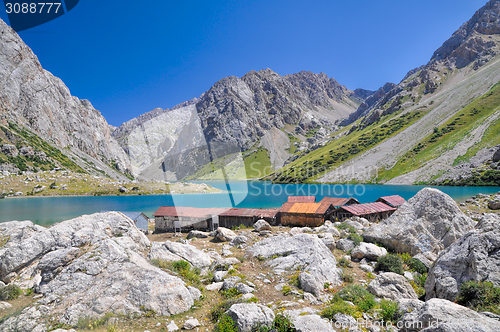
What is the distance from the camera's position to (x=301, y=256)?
12555 mm

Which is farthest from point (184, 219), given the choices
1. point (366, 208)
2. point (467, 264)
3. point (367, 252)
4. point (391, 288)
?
point (467, 264)

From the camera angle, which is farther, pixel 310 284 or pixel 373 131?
pixel 373 131

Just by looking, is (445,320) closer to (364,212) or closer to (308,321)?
(308,321)

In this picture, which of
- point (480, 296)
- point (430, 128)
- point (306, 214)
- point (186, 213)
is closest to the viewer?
point (480, 296)

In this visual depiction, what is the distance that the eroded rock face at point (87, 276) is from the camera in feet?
26.8

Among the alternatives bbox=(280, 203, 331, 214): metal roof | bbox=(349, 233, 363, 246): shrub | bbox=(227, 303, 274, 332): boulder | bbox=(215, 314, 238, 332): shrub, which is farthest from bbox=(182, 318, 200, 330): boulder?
bbox=(280, 203, 331, 214): metal roof

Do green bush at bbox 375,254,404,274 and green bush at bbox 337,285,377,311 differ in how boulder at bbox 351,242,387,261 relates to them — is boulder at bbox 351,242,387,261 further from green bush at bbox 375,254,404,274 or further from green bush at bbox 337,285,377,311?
green bush at bbox 337,285,377,311

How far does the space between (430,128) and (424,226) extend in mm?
138536

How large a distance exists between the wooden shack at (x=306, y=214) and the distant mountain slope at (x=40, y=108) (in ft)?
389

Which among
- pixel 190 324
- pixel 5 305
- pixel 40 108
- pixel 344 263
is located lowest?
pixel 344 263

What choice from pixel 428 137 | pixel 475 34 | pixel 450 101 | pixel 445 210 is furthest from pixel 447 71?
pixel 445 210

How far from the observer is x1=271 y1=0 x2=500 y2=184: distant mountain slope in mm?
93500

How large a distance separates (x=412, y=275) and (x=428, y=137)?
131 metres

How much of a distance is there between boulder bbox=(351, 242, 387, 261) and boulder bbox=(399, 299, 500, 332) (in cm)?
812
